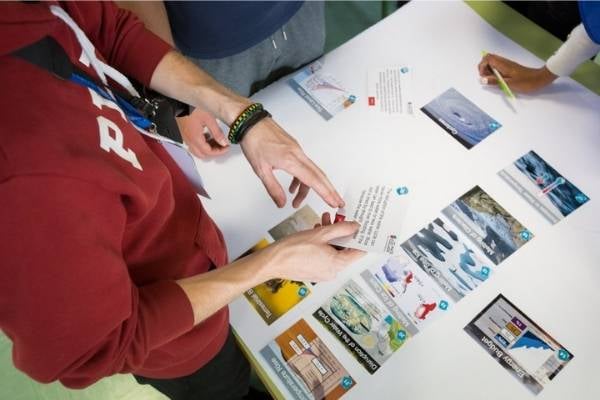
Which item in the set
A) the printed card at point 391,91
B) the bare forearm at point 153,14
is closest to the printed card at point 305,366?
the printed card at point 391,91

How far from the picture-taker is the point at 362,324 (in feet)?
2.95

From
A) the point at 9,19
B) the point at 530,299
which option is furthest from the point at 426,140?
the point at 9,19

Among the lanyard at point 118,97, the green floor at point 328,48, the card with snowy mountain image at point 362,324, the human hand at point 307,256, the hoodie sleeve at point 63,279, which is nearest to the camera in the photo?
Answer: the hoodie sleeve at point 63,279

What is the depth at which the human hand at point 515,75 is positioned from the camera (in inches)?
43.2

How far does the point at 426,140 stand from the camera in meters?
1.09

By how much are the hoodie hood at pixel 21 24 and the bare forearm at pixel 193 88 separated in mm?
332

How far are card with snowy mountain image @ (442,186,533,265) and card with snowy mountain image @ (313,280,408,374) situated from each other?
24cm

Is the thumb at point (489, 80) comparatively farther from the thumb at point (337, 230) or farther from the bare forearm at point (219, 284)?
the bare forearm at point (219, 284)

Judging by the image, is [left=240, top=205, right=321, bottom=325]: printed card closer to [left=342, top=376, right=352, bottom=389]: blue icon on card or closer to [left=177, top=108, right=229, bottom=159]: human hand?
[left=342, top=376, right=352, bottom=389]: blue icon on card

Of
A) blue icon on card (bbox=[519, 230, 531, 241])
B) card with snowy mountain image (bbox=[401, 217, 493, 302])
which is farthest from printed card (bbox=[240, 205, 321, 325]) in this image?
blue icon on card (bbox=[519, 230, 531, 241])

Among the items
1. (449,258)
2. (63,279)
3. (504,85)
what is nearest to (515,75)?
(504,85)

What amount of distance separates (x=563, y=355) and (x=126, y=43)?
1011 mm

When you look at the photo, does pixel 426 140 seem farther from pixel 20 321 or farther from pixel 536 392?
pixel 20 321

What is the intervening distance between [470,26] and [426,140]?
1.31 feet
